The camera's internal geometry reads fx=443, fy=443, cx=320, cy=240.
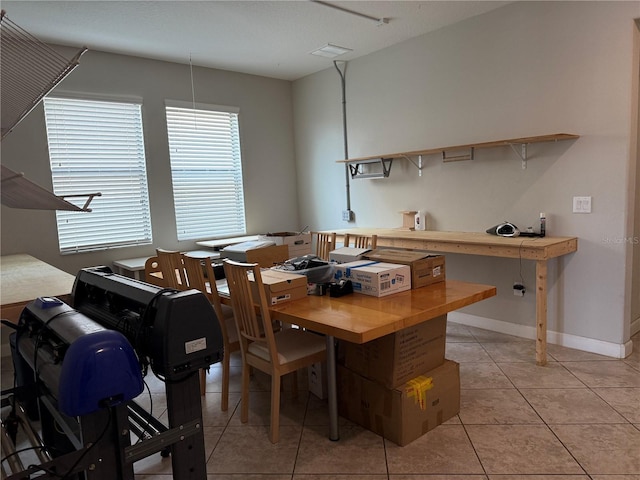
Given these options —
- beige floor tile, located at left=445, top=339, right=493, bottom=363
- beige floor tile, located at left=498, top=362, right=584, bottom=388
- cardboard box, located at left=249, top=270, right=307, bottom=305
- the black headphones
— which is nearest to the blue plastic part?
cardboard box, located at left=249, top=270, right=307, bottom=305

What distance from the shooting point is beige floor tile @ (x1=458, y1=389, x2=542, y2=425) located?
249 cm

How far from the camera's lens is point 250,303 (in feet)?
7.68

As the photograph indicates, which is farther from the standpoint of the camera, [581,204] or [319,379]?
[581,204]

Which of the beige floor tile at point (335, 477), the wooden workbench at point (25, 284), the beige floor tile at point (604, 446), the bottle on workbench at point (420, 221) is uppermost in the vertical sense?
the bottle on workbench at point (420, 221)

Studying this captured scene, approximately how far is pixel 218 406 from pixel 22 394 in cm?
122

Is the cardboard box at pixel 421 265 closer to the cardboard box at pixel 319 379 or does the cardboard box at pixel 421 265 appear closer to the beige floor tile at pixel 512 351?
the cardboard box at pixel 319 379

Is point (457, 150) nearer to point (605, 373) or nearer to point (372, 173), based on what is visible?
point (372, 173)

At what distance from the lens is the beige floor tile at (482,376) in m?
2.93

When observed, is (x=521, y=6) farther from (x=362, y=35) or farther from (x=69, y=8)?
(x=69, y=8)

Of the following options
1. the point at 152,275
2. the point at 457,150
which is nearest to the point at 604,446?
the point at 457,150

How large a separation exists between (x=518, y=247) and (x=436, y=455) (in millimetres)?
1613

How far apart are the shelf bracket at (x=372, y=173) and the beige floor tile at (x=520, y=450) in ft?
9.28

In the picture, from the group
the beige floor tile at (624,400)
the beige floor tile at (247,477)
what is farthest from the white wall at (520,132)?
Result: the beige floor tile at (247,477)

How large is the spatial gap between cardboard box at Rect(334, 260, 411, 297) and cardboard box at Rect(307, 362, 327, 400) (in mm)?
645
